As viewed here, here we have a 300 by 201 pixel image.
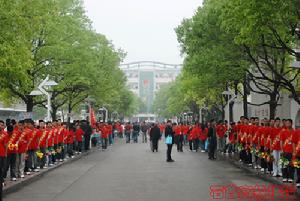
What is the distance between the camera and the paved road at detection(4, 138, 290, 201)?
14.5 meters

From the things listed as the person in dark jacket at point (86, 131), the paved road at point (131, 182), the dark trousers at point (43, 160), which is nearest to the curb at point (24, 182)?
the paved road at point (131, 182)

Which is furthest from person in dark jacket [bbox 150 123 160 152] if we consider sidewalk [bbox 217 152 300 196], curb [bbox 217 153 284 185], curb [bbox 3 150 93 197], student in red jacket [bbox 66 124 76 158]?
curb [bbox 3 150 93 197]

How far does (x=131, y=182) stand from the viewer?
1795cm

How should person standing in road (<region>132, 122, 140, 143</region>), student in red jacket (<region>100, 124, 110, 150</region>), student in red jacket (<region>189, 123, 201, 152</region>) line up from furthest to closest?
person standing in road (<region>132, 122, 140, 143</region>), student in red jacket (<region>100, 124, 110, 150</region>), student in red jacket (<region>189, 123, 201, 152</region>)

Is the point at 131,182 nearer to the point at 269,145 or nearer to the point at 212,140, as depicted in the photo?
the point at 269,145

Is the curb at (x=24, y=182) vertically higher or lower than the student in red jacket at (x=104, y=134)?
lower

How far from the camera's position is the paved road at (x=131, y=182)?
14492 millimetres

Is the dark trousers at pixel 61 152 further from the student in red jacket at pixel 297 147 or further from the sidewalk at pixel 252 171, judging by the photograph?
the student in red jacket at pixel 297 147

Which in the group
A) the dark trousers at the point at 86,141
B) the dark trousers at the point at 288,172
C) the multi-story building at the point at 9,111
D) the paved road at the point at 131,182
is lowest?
the paved road at the point at 131,182

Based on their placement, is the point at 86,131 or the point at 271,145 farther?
the point at 86,131

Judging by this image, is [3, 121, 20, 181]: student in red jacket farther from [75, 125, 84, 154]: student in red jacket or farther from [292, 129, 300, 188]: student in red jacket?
[75, 125, 84, 154]: student in red jacket

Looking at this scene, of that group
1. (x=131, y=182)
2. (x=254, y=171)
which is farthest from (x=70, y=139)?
(x=131, y=182)

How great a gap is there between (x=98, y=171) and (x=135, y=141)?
1475 inches

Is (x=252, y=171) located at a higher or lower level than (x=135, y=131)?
lower
